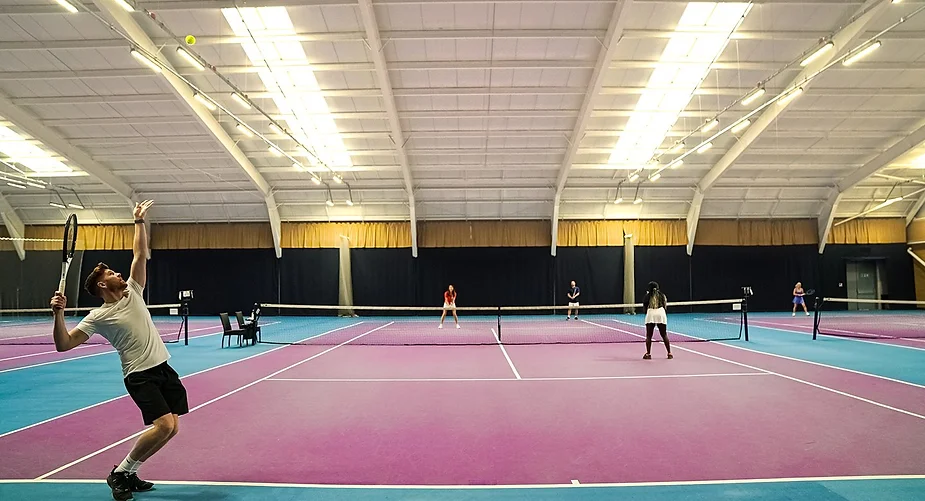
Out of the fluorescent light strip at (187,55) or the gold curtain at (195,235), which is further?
the gold curtain at (195,235)

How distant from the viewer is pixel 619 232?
90.3ft

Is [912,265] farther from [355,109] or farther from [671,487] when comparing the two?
[671,487]

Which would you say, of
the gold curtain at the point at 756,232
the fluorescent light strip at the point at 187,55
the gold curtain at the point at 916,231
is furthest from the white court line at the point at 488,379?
the gold curtain at the point at 916,231

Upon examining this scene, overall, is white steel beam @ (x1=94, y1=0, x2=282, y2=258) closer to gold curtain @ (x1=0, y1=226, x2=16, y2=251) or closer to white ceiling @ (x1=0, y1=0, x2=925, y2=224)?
white ceiling @ (x1=0, y1=0, x2=925, y2=224)

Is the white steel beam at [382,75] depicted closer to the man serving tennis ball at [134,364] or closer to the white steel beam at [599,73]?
the white steel beam at [599,73]

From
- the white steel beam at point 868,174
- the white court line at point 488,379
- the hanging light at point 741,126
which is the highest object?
the hanging light at point 741,126

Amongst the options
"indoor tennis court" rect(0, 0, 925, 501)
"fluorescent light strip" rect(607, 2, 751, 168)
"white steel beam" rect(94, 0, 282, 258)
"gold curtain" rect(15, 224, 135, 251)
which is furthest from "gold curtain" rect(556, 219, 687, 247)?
"gold curtain" rect(15, 224, 135, 251)

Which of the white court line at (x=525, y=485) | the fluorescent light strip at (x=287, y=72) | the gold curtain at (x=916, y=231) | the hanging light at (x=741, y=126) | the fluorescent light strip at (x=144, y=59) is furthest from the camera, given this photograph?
the gold curtain at (x=916, y=231)

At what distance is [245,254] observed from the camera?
92.5 ft

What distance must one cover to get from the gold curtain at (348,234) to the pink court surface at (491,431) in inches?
708

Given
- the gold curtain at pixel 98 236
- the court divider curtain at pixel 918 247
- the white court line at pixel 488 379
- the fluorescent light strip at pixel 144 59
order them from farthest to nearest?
the gold curtain at pixel 98 236, the court divider curtain at pixel 918 247, the fluorescent light strip at pixel 144 59, the white court line at pixel 488 379

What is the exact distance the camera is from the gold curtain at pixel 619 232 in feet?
89.9

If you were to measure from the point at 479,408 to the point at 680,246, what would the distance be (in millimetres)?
24192

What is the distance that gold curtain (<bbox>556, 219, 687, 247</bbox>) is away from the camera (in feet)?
89.9
